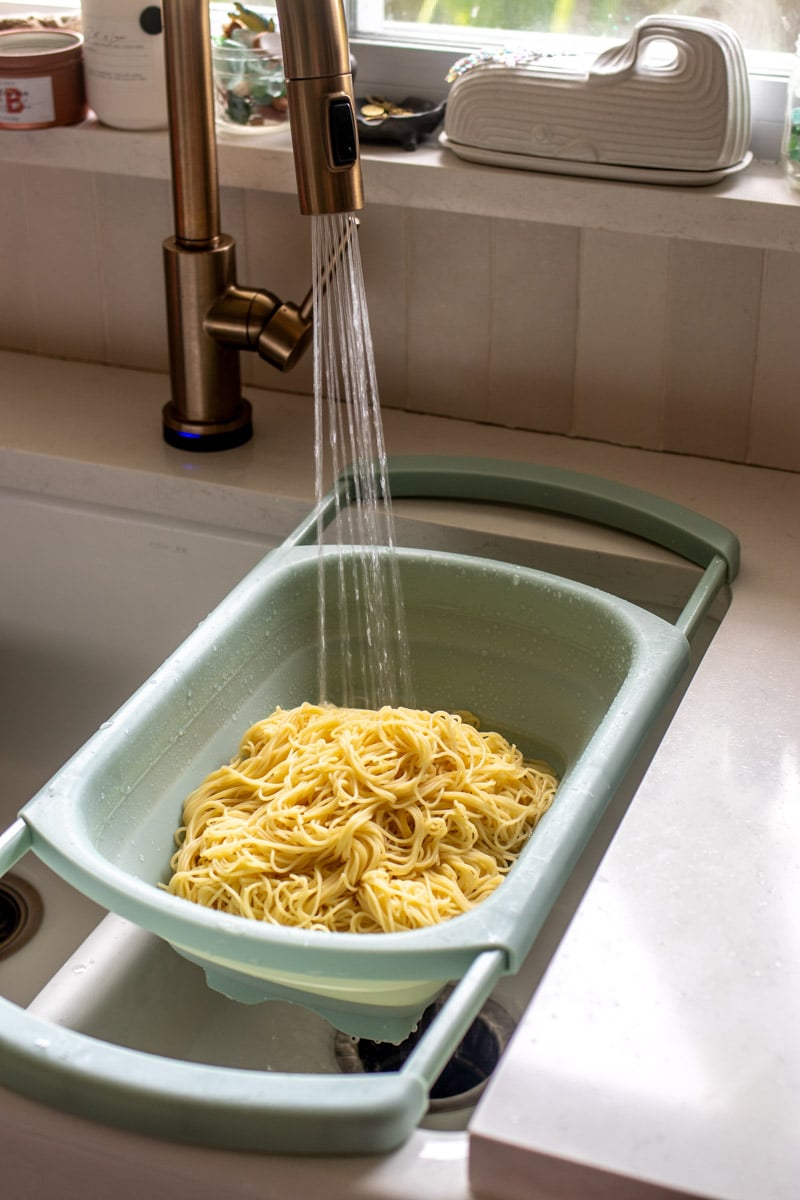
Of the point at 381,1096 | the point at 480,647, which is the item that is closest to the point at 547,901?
the point at 381,1096

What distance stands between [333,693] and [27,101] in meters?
0.66

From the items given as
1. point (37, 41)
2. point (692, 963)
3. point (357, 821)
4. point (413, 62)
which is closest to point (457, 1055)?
point (357, 821)

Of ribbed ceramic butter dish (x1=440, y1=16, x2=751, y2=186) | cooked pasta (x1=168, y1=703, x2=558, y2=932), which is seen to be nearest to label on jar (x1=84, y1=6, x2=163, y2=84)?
ribbed ceramic butter dish (x1=440, y1=16, x2=751, y2=186)

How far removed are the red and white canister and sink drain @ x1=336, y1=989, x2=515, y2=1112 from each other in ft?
3.00

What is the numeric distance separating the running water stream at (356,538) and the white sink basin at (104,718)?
53 mm

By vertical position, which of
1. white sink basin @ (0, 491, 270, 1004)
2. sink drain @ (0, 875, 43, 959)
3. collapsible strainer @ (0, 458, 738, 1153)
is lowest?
sink drain @ (0, 875, 43, 959)

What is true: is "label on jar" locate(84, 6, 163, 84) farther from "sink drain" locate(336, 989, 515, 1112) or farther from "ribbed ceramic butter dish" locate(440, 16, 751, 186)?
"sink drain" locate(336, 989, 515, 1112)

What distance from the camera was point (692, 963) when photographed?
2.49 ft

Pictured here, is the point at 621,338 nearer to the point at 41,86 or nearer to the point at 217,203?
the point at 217,203

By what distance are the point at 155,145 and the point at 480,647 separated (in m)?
0.60

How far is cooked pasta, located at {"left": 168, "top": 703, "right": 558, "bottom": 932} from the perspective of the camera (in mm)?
930

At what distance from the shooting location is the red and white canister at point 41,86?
135cm

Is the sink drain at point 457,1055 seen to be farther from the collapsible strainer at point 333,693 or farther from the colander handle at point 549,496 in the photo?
the colander handle at point 549,496

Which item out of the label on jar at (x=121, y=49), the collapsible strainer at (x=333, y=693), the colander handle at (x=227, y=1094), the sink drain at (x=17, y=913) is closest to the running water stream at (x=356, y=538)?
the collapsible strainer at (x=333, y=693)
